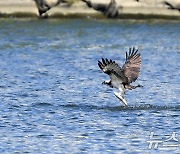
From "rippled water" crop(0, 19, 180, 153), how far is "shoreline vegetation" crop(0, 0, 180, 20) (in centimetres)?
Result: 310

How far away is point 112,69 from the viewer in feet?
55.2

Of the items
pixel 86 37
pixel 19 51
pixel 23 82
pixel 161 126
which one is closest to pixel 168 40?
pixel 86 37

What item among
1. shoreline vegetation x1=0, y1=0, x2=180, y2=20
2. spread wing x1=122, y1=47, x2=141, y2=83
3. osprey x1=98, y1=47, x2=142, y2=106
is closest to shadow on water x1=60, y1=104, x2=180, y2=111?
osprey x1=98, y1=47, x2=142, y2=106

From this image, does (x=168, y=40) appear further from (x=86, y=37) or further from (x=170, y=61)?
(x=170, y=61)

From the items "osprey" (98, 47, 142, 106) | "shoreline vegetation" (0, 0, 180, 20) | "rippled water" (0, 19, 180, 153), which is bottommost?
"shoreline vegetation" (0, 0, 180, 20)

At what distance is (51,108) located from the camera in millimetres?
18188

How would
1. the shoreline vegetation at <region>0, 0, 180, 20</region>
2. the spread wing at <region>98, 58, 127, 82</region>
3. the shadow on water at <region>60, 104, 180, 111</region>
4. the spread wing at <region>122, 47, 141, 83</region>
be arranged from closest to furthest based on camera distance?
the spread wing at <region>98, 58, 127, 82</region> → the spread wing at <region>122, 47, 141, 83</region> → the shadow on water at <region>60, 104, 180, 111</region> → the shoreline vegetation at <region>0, 0, 180, 20</region>

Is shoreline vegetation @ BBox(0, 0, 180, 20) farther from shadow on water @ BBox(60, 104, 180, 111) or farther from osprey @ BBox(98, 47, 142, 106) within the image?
osprey @ BBox(98, 47, 142, 106)

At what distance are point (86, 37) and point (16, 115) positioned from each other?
1659 centimetres

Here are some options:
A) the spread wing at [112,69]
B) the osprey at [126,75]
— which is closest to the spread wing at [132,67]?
the osprey at [126,75]

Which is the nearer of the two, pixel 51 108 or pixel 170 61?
pixel 51 108

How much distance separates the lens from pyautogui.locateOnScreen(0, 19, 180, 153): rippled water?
14974mm

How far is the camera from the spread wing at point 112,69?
1642 centimetres

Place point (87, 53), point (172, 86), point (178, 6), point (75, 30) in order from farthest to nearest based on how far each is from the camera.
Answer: point (178, 6)
point (75, 30)
point (87, 53)
point (172, 86)
